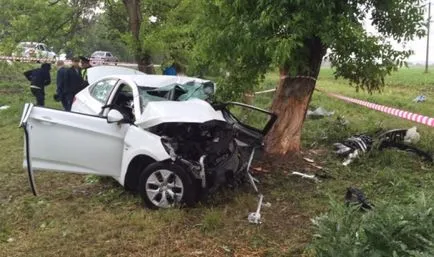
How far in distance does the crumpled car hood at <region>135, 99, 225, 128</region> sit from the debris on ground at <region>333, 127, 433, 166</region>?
105 inches

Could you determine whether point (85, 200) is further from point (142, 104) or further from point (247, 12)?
point (247, 12)

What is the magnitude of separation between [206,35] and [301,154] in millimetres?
2409

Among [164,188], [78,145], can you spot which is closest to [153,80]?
[78,145]

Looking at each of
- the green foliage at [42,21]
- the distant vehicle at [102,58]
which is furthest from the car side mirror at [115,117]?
the distant vehicle at [102,58]

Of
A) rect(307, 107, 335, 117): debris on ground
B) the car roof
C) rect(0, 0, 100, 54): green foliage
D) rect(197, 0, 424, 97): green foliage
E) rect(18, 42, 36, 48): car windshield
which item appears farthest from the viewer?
rect(18, 42, 36, 48): car windshield

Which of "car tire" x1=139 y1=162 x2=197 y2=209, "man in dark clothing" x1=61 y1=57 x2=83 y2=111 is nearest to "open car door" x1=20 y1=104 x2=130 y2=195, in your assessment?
"car tire" x1=139 y1=162 x2=197 y2=209

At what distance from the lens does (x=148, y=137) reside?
6000 millimetres

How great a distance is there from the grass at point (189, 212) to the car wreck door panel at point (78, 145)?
17.9 inches

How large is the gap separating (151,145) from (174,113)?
443 millimetres

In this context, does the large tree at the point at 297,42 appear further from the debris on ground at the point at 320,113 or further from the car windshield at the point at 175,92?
the debris on ground at the point at 320,113

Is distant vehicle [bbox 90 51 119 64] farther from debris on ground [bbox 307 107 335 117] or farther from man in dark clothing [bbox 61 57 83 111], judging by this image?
debris on ground [bbox 307 107 335 117]

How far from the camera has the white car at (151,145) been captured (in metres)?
5.85

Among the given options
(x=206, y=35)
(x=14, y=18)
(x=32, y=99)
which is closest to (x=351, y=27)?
(x=206, y=35)

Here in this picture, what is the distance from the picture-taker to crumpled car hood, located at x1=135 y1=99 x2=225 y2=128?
586cm
